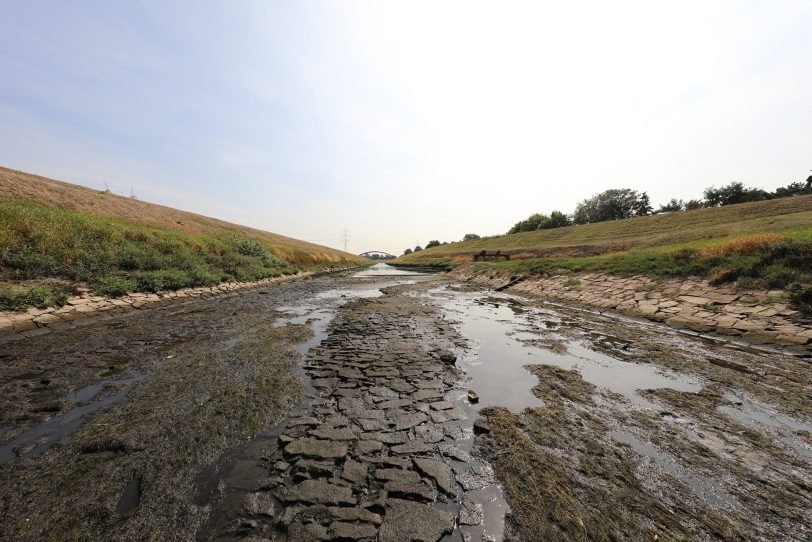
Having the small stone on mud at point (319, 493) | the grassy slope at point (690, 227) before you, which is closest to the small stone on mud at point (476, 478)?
the small stone on mud at point (319, 493)

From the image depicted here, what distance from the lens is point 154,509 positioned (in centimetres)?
322

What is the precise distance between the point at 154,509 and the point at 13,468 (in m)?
2.46

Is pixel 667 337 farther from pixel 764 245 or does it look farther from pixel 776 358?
pixel 764 245

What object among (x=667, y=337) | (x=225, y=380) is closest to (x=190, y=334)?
(x=225, y=380)

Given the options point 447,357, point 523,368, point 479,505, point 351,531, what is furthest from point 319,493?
point 523,368

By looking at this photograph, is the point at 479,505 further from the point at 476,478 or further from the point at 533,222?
the point at 533,222

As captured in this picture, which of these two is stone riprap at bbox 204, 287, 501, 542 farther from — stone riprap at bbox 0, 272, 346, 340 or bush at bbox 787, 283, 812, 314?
bush at bbox 787, 283, 812, 314

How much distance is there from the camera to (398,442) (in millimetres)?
4578

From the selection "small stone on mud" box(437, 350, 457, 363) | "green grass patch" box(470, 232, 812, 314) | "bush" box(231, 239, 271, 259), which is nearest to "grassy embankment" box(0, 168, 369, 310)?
"bush" box(231, 239, 271, 259)

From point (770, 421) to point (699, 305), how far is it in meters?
9.01

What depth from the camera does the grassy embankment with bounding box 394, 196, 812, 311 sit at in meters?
→ 11.1

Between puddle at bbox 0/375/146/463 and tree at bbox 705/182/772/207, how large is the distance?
291 ft

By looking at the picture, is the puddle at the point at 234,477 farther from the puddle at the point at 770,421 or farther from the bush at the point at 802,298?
the bush at the point at 802,298

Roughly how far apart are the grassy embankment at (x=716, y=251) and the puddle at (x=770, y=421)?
7409 mm
